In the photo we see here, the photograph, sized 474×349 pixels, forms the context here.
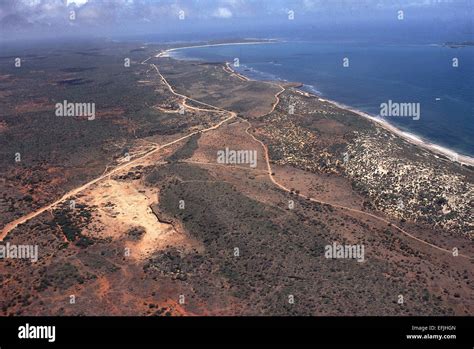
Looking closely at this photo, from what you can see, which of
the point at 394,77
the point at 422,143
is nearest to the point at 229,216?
the point at 422,143

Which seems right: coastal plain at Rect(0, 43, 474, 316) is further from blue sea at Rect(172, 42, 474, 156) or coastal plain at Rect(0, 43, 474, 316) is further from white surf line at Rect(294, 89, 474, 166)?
blue sea at Rect(172, 42, 474, 156)

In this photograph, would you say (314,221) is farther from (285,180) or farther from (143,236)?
(143,236)

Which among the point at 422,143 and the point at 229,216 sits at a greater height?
the point at 422,143

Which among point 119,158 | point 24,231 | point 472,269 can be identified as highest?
point 119,158

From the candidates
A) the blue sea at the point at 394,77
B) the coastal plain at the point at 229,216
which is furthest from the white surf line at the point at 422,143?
Answer: the coastal plain at the point at 229,216

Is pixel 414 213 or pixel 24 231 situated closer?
pixel 24 231

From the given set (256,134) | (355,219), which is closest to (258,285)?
(355,219)

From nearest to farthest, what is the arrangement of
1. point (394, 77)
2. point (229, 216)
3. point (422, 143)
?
point (229, 216) → point (422, 143) → point (394, 77)

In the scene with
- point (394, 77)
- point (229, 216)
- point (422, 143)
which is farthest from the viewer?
point (394, 77)

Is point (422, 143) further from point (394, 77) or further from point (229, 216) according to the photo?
point (394, 77)
